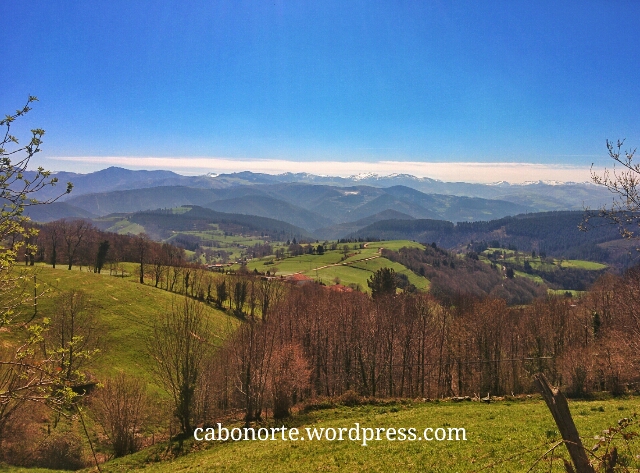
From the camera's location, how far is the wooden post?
6.07 metres

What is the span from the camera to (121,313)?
72.3 metres

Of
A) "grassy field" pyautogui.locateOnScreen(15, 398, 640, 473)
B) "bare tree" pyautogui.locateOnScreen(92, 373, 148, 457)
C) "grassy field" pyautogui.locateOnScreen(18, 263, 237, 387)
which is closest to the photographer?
"grassy field" pyautogui.locateOnScreen(15, 398, 640, 473)

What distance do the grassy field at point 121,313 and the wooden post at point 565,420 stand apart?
52.4 m

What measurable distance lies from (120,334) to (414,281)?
159 meters

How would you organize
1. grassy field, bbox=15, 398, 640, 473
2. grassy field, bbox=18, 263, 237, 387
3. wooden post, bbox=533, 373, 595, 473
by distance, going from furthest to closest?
grassy field, bbox=18, 263, 237, 387, grassy field, bbox=15, 398, 640, 473, wooden post, bbox=533, 373, 595, 473

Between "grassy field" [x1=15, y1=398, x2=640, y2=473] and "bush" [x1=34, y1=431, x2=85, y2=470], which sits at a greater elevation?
"grassy field" [x1=15, y1=398, x2=640, y2=473]

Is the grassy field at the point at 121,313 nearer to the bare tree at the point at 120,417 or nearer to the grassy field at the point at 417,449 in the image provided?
the bare tree at the point at 120,417

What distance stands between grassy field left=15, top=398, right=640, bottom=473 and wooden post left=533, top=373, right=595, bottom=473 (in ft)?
20.7

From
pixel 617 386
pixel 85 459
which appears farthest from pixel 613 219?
pixel 85 459

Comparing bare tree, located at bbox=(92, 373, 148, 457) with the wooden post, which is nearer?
the wooden post

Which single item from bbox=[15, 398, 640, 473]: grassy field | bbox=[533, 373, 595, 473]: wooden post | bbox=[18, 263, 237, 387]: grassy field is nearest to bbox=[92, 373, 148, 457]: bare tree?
bbox=[15, 398, 640, 473]: grassy field

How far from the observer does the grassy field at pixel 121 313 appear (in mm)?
57469

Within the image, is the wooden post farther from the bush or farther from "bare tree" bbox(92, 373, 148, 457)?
the bush

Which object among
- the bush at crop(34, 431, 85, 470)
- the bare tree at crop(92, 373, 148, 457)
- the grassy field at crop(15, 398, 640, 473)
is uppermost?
the grassy field at crop(15, 398, 640, 473)
